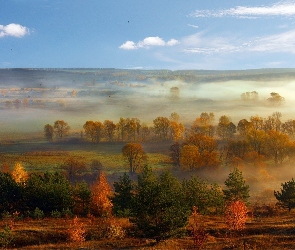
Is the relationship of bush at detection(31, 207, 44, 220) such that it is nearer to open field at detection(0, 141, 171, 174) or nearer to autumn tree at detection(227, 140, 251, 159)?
open field at detection(0, 141, 171, 174)

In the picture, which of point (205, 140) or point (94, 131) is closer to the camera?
point (205, 140)

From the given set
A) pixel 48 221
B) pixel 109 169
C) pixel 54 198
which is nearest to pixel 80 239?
pixel 48 221

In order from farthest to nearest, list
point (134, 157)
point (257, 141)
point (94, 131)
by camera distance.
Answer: point (94, 131)
point (257, 141)
point (134, 157)

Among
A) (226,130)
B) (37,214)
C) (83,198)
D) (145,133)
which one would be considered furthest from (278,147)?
(37,214)

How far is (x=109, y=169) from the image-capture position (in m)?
118

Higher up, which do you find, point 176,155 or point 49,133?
point 49,133

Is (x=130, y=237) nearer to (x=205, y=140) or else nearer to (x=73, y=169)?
(x=73, y=169)

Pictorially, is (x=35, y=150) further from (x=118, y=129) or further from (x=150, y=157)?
(x=150, y=157)

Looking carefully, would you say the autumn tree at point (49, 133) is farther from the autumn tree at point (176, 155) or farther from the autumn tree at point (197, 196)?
the autumn tree at point (197, 196)

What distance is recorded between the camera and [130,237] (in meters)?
45.6

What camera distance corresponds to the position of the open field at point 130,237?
124ft

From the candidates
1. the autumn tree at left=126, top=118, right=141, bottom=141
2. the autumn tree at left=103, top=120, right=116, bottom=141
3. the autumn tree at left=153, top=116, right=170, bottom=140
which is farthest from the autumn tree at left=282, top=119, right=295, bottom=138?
the autumn tree at left=103, top=120, right=116, bottom=141

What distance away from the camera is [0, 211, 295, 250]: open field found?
37.7m

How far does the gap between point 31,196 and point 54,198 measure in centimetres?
504
